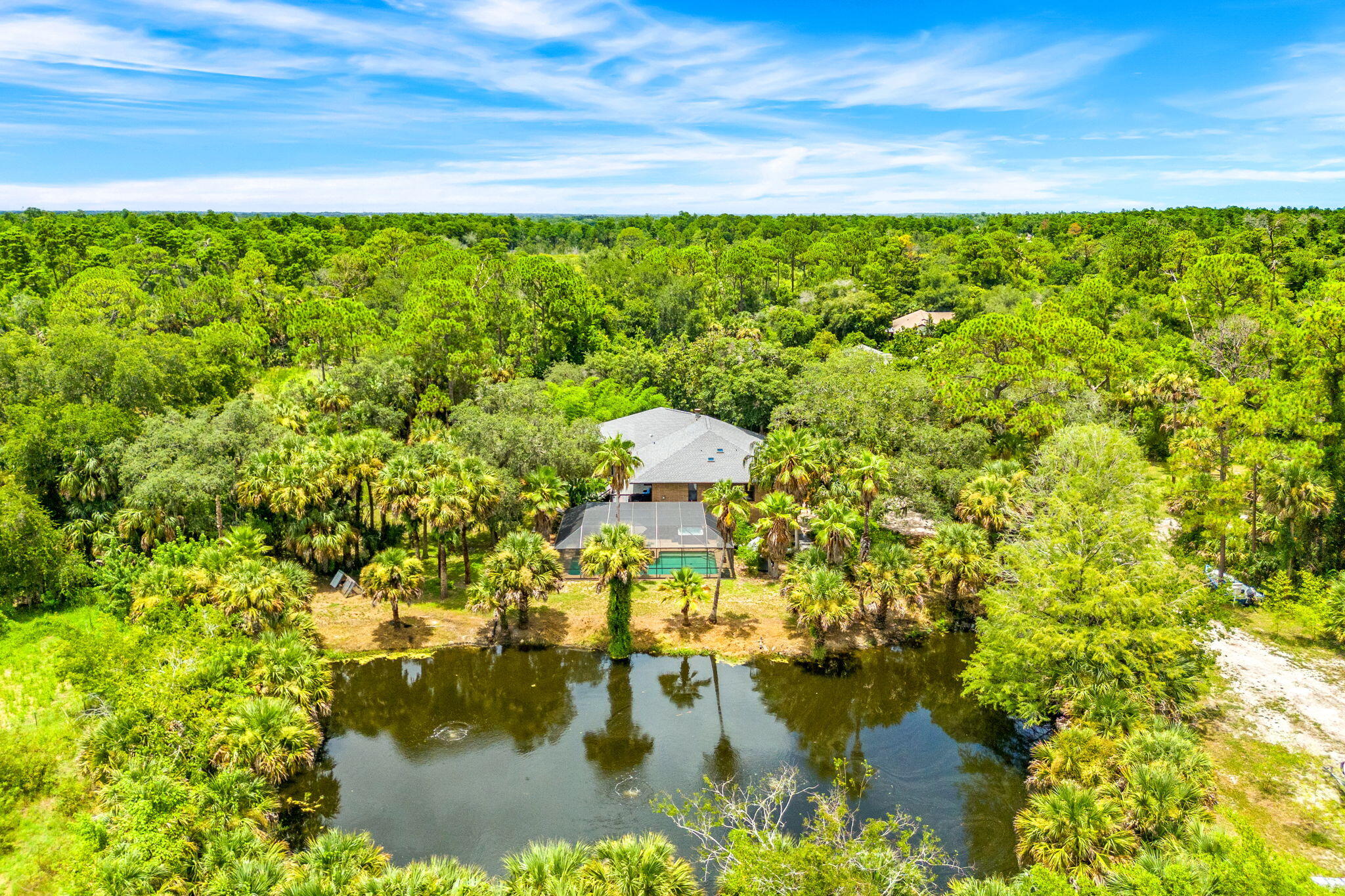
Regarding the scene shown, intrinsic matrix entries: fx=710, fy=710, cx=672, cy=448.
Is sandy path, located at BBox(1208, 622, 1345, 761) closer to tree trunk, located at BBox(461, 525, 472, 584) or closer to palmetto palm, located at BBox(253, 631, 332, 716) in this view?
tree trunk, located at BBox(461, 525, 472, 584)

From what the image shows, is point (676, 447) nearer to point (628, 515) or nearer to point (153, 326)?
point (628, 515)

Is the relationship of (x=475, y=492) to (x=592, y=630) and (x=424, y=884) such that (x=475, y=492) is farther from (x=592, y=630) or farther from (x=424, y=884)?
(x=424, y=884)

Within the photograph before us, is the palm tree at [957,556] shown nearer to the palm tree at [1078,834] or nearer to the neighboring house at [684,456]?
the palm tree at [1078,834]

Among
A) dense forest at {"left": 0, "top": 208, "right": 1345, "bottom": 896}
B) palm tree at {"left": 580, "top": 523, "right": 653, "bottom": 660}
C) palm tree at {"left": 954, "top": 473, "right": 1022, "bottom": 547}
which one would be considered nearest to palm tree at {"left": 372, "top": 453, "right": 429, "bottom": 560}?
dense forest at {"left": 0, "top": 208, "right": 1345, "bottom": 896}

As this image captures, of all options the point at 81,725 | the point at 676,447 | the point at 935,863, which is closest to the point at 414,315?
the point at 676,447

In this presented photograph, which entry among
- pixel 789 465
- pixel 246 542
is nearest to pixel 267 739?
pixel 246 542

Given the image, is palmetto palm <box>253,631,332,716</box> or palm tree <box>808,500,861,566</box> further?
palm tree <box>808,500,861,566</box>
